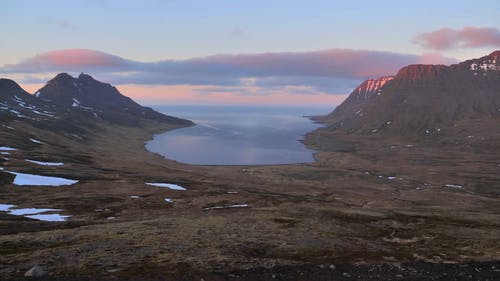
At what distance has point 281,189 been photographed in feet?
348

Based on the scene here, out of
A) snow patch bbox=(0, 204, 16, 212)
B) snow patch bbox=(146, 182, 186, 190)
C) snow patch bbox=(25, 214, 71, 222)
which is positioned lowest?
snow patch bbox=(146, 182, 186, 190)

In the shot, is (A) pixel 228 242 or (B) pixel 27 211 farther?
(B) pixel 27 211

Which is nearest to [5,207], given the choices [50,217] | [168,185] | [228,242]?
[50,217]

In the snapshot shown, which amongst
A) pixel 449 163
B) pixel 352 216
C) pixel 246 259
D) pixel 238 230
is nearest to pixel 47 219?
pixel 238 230

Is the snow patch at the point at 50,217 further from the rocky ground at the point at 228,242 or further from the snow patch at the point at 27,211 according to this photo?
the snow patch at the point at 27,211

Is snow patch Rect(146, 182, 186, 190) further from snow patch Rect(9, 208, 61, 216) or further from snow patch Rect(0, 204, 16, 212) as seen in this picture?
snow patch Rect(9, 208, 61, 216)

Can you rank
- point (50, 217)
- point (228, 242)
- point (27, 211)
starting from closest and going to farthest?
point (228, 242) < point (50, 217) < point (27, 211)

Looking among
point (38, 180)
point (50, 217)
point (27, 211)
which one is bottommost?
point (50, 217)

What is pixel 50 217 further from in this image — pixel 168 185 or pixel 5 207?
pixel 168 185

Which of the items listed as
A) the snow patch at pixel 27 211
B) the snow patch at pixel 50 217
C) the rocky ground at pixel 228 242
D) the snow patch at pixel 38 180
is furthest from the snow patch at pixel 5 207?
the snow patch at pixel 38 180

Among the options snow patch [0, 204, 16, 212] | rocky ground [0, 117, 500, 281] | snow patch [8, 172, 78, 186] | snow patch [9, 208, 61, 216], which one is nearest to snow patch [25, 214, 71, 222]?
rocky ground [0, 117, 500, 281]

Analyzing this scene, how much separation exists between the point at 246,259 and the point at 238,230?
439 inches

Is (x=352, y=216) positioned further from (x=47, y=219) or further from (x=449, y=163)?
(x=449, y=163)

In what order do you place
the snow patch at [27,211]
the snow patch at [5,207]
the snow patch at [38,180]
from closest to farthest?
1. the snow patch at [27,211]
2. the snow patch at [5,207]
3. the snow patch at [38,180]
